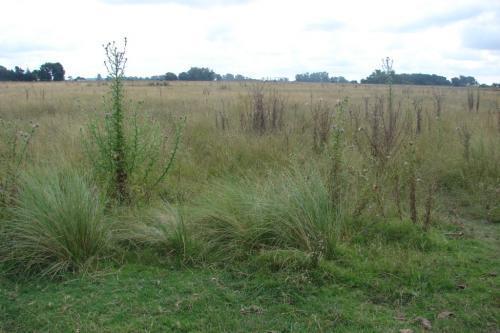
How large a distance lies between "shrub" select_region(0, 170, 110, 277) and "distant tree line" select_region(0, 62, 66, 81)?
5576 centimetres

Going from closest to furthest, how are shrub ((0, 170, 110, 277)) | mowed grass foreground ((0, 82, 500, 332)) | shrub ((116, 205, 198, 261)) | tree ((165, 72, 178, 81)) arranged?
mowed grass foreground ((0, 82, 500, 332))
shrub ((0, 170, 110, 277))
shrub ((116, 205, 198, 261))
tree ((165, 72, 178, 81))

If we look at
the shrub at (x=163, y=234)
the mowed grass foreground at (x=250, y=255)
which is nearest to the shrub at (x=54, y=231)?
the mowed grass foreground at (x=250, y=255)

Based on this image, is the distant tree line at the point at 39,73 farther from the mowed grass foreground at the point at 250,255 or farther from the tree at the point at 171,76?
the mowed grass foreground at the point at 250,255

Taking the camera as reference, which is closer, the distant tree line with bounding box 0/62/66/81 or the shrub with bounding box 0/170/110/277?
the shrub with bounding box 0/170/110/277

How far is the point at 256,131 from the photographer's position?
942 cm

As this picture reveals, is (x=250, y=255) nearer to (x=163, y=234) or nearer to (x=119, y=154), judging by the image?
(x=163, y=234)

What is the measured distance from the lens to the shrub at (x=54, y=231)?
426cm

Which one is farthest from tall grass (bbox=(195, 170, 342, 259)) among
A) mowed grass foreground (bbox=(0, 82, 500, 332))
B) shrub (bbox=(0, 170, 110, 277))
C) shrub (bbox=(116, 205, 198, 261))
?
shrub (bbox=(0, 170, 110, 277))

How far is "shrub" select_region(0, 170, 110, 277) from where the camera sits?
4.26m

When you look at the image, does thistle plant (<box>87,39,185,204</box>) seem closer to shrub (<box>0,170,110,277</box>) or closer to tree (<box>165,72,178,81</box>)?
shrub (<box>0,170,110,277</box>)

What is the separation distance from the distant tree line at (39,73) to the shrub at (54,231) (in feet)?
183

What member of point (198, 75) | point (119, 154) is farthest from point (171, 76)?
point (119, 154)

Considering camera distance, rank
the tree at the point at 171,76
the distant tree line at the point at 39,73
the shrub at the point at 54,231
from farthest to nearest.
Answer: the tree at the point at 171,76
the distant tree line at the point at 39,73
the shrub at the point at 54,231

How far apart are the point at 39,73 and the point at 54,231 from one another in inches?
2247
